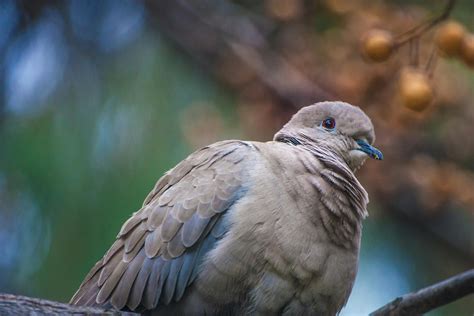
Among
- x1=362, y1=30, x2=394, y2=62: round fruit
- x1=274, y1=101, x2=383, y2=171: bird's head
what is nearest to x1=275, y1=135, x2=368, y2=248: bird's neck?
x1=274, y1=101, x2=383, y2=171: bird's head

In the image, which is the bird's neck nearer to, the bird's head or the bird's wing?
the bird's head

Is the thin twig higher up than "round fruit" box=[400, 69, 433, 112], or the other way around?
the thin twig

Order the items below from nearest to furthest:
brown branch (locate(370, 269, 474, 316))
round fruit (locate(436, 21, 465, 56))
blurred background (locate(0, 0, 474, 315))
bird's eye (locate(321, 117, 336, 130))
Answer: brown branch (locate(370, 269, 474, 316)), round fruit (locate(436, 21, 465, 56)), bird's eye (locate(321, 117, 336, 130)), blurred background (locate(0, 0, 474, 315))

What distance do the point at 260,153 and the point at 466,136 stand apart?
83.6 inches

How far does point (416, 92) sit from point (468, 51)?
27 centimetres

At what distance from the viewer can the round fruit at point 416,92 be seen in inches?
140

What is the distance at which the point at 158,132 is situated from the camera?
4.88 metres

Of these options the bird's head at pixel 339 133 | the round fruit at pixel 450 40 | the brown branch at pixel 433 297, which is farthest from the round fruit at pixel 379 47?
the brown branch at pixel 433 297

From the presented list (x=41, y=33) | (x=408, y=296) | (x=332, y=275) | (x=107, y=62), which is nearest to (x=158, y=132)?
(x=107, y=62)

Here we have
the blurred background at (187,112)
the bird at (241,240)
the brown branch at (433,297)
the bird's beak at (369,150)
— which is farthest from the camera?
the blurred background at (187,112)

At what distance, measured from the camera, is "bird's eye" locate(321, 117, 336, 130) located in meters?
3.91

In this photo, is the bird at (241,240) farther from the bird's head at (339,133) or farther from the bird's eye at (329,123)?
the bird's eye at (329,123)

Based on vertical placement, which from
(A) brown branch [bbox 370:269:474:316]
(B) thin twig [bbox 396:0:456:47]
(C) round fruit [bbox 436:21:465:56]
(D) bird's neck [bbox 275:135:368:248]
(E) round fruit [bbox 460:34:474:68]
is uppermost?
(B) thin twig [bbox 396:0:456:47]

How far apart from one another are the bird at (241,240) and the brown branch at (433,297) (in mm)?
464
